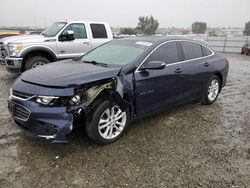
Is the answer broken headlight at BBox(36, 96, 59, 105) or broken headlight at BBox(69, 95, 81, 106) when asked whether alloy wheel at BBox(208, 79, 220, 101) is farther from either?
broken headlight at BBox(36, 96, 59, 105)

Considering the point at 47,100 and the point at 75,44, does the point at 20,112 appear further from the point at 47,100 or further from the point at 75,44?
the point at 75,44

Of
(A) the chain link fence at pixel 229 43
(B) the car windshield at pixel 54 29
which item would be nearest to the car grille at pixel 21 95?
(B) the car windshield at pixel 54 29

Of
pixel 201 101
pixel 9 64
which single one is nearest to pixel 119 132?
pixel 201 101

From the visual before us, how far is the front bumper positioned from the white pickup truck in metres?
4.45

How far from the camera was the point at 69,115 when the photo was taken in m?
3.05

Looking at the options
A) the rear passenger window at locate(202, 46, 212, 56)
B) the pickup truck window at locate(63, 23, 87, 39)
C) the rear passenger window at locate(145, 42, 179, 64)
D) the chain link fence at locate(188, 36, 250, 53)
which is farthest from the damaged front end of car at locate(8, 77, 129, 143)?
the chain link fence at locate(188, 36, 250, 53)

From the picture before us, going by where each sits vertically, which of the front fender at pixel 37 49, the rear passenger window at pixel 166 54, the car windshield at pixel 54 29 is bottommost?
the front fender at pixel 37 49

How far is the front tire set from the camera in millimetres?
5348

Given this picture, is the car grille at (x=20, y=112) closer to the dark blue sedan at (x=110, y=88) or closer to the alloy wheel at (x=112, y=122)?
the dark blue sedan at (x=110, y=88)

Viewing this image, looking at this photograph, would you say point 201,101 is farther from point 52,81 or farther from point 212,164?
point 52,81

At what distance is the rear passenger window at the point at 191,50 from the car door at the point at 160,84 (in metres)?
0.26

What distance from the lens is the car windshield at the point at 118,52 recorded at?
4.02 meters

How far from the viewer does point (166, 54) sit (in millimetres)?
4375

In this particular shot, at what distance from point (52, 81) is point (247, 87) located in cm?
657
